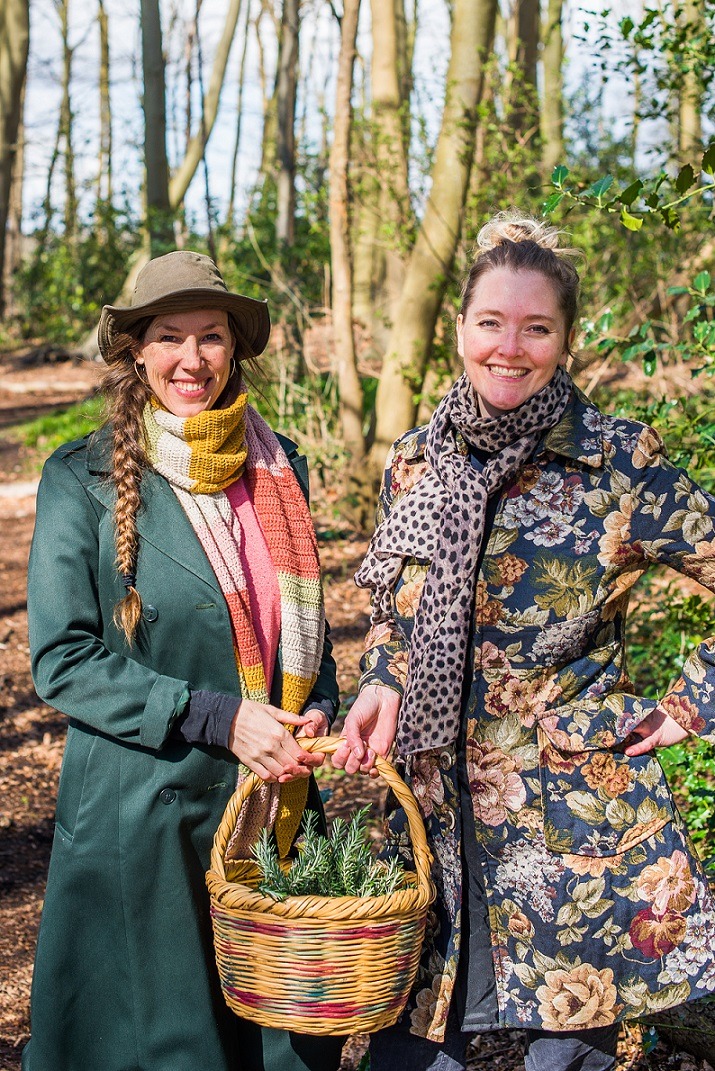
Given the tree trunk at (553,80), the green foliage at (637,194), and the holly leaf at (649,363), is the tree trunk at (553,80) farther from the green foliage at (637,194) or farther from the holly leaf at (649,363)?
the green foliage at (637,194)

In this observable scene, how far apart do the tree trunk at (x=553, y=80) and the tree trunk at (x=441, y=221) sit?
235 cm

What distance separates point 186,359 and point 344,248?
20.2ft

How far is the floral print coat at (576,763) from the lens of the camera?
226cm

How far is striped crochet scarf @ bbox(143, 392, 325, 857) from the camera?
7.97 ft

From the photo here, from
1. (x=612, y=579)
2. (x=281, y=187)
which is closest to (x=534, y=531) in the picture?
(x=612, y=579)

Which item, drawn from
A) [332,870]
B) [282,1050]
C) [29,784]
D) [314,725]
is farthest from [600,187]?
[29,784]

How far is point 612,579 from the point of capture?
232cm

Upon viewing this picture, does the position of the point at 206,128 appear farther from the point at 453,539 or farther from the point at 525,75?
the point at 453,539

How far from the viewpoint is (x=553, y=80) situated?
1402 centimetres

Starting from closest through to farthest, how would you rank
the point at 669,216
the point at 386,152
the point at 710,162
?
the point at 710,162
the point at 669,216
the point at 386,152

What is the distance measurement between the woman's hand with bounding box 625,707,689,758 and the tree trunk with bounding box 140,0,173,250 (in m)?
10.6

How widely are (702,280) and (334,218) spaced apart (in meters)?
5.40

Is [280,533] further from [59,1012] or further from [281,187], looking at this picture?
[281,187]

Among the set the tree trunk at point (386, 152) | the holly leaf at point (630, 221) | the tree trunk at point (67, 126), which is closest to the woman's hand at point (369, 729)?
the holly leaf at point (630, 221)
